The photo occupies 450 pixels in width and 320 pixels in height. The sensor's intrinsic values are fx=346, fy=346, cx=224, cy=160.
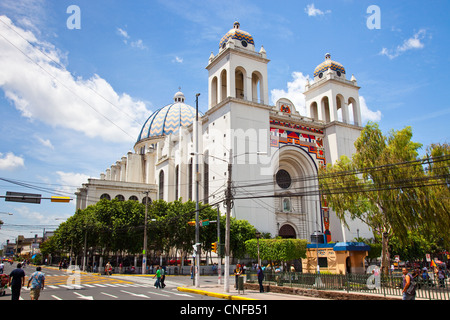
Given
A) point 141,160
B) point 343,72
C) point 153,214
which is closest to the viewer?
point 153,214

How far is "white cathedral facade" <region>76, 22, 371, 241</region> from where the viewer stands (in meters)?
37.3

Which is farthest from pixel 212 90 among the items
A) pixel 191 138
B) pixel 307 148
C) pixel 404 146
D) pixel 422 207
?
pixel 422 207

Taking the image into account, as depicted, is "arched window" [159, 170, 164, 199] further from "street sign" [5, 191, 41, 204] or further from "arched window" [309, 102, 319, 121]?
"street sign" [5, 191, 41, 204]

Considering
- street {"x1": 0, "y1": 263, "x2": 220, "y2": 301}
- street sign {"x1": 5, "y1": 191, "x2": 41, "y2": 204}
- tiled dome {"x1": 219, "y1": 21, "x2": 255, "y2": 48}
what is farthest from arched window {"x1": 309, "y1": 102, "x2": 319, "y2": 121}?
street sign {"x1": 5, "y1": 191, "x2": 41, "y2": 204}

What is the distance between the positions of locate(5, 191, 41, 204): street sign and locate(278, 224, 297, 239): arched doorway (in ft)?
95.6

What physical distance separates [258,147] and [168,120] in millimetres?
31024

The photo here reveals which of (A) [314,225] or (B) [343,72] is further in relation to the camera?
(B) [343,72]

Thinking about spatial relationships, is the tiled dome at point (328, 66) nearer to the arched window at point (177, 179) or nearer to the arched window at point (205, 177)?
the arched window at point (205, 177)

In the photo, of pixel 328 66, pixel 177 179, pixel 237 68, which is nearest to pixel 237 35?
pixel 237 68

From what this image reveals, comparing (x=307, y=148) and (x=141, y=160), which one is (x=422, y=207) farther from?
(x=141, y=160)

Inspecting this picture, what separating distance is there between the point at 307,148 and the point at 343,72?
539 inches

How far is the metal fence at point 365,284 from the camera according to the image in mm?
13109

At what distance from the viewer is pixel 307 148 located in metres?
44.7
